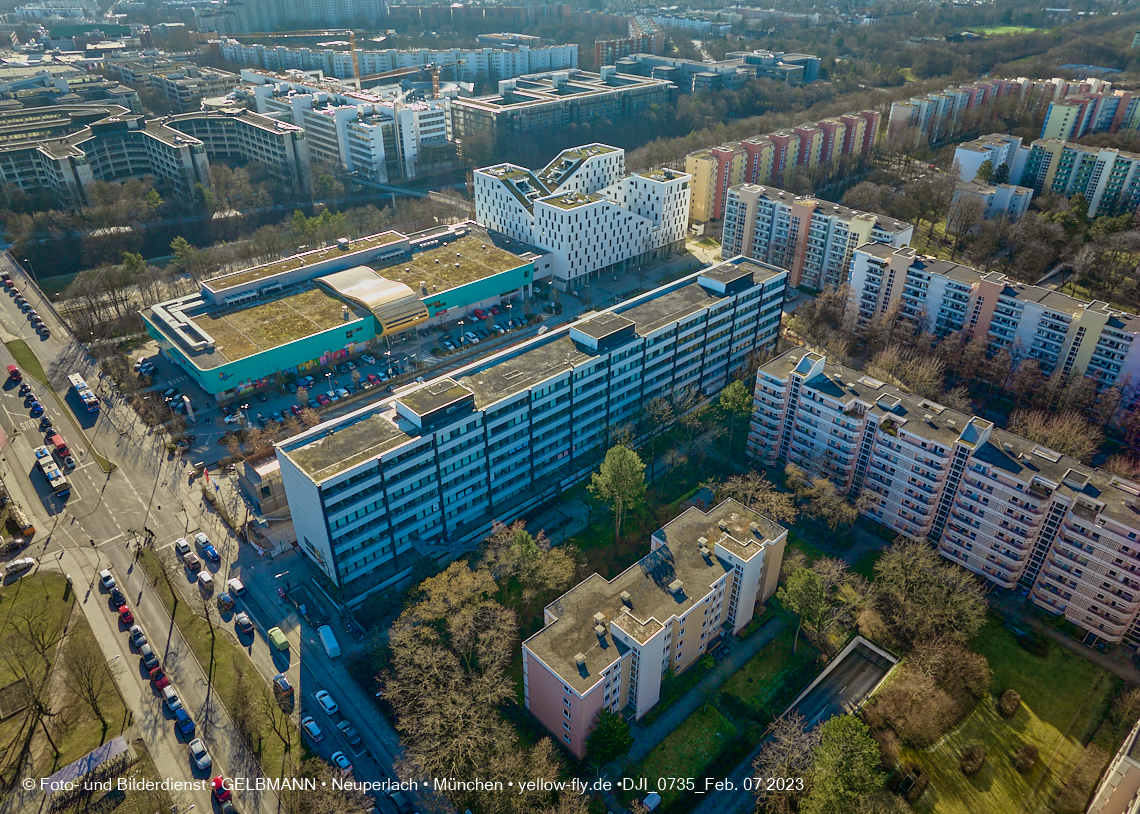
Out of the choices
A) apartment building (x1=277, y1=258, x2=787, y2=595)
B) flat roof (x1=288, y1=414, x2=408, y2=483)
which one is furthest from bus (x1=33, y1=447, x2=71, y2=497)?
flat roof (x1=288, y1=414, x2=408, y2=483)

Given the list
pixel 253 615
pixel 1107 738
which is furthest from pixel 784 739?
pixel 253 615

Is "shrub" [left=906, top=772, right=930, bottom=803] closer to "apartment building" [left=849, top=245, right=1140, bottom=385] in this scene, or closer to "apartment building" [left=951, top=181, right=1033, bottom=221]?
"apartment building" [left=849, top=245, right=1140, bottom=385]

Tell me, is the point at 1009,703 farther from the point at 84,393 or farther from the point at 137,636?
the point at 84,393

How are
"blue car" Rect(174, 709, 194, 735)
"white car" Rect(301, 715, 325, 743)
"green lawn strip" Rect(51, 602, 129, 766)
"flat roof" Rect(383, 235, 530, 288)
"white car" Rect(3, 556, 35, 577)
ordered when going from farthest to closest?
"flat roof" Rect(383, 235, 530, 288) → "white car" Rect(3, 556, 35, 577) → "blue car" Rect(174, 709, 194, 735) → "white car" Rect(301, 715, 325, 743) → "green lawn strip" Rect(51, 602, 129, 766)

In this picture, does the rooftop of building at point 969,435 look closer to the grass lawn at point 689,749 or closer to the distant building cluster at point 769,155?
the grass lawn at point 689,749

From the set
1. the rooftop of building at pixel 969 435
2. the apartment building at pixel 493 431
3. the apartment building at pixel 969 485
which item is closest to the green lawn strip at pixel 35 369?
the apartment building at pixel 493 431
